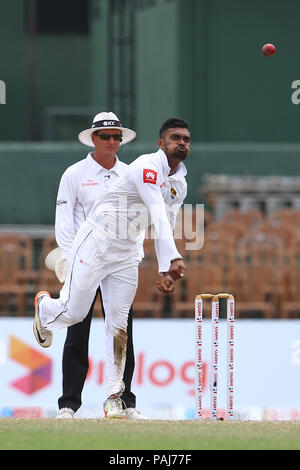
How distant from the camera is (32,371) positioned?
11.8 m

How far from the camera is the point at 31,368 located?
38.8 feet

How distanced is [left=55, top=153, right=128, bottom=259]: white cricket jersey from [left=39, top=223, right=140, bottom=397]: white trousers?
0.35 metres

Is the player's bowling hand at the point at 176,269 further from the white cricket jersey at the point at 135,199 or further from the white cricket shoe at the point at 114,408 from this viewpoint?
the white cricket shoe at the point at 114,408

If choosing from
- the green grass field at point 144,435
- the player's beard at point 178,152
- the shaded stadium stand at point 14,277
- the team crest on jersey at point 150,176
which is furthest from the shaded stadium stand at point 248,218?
the green grass field at point 144,435

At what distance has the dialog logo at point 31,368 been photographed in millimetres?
11742

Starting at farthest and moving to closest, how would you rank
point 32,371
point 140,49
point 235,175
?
point 140,49, point 235,175, point 32,371

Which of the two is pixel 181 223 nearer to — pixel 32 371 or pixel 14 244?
pixel 14 244

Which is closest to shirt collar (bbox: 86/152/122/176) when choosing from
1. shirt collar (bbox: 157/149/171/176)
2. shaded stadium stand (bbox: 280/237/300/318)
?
shirt collar (bbox: 157/149/171/176)

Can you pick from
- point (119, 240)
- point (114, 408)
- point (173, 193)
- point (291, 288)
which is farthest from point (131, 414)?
point (291, 288)

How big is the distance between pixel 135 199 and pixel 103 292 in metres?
0.75

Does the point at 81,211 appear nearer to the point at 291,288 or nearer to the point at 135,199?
the point at 135,199

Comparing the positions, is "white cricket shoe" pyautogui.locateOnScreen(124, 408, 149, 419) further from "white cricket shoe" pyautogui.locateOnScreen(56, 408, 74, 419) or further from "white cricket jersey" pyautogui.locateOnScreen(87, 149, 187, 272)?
"white cricket jersey" pyautogui.locateOnScreen(87, 149, 187, 272)

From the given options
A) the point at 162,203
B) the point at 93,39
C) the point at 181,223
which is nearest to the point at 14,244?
the point at 181,223

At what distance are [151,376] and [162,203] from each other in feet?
15.2
